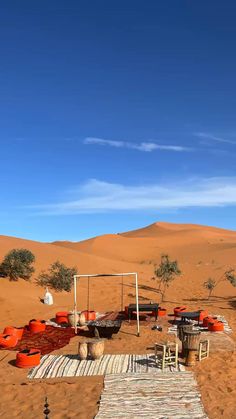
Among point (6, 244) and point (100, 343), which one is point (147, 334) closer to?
point (100, 343)

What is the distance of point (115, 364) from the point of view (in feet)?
40.4

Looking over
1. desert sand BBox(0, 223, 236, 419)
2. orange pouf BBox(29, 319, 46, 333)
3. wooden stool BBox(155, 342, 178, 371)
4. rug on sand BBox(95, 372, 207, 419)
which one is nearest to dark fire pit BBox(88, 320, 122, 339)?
desert sand BBox(0, 223, 236, 419)

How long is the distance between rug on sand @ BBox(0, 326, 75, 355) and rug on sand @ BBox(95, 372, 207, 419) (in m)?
4.00

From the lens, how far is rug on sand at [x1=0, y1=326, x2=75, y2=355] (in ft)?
48.2

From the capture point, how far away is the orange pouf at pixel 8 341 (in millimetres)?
14734

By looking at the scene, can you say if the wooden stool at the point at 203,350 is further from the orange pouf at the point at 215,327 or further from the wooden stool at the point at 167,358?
the orange pouf at the point at 215,327

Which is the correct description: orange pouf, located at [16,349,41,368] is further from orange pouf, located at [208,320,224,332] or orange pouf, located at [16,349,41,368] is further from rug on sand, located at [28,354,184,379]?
orange pouf, located at [208,320,224,332]

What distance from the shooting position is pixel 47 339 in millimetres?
15750

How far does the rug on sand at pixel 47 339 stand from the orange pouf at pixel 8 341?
0.18 m

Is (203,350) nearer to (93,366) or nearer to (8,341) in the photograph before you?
(93,366)

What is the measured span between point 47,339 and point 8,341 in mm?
1506

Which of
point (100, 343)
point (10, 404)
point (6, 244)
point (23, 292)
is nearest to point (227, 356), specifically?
point (100, 343)

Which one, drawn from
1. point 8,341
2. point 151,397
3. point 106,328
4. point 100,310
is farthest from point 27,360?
point 100,310

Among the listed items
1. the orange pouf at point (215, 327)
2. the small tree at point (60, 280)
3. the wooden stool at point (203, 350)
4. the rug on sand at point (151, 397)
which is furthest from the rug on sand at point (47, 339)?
the small tree at point (60, 280)
